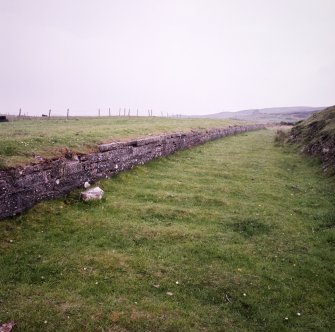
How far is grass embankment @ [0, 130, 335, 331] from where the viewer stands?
6188 mm

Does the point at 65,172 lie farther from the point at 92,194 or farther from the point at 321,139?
the point at 321,139

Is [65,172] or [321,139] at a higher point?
[321,139]

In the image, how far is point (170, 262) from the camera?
7859 mm

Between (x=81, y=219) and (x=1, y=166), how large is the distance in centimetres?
260

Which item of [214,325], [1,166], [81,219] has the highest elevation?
[1,166]

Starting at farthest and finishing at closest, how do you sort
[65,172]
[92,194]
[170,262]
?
[92,194]
[65,172]
[170,262]

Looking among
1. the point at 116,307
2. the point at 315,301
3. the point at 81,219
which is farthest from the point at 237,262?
the point at 81,219

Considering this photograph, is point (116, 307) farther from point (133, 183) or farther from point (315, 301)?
point (133, 183)

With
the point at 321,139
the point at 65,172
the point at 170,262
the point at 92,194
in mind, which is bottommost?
the point at 170,262

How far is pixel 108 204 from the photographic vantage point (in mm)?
10695

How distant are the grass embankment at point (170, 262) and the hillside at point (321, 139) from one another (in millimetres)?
5874

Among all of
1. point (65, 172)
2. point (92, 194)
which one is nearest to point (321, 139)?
point (92, 194)

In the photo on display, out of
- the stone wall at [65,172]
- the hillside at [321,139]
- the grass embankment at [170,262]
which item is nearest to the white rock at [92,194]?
the grass embankment at [170,262]

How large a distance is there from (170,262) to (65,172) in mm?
4923
